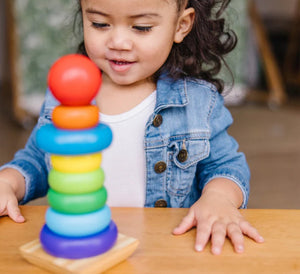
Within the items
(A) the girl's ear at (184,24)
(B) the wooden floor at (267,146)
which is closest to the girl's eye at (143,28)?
(A) the girl's ear at (184,24)

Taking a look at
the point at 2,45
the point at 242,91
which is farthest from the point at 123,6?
the point at 2,45

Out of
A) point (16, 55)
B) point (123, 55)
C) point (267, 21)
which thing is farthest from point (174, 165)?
point (267, 21)

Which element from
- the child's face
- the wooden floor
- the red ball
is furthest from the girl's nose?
the wooden floor

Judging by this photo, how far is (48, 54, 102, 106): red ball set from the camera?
1.37 feet

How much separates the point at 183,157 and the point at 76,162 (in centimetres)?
41

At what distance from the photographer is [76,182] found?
445 mm

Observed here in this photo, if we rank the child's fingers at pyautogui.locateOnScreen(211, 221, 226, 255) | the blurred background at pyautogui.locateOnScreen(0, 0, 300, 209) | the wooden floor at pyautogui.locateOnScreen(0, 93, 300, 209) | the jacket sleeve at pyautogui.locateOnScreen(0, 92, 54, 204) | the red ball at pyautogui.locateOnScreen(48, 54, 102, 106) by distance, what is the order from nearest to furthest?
the red ball at pyautogui.locateOnScreen(48, 54, 102, 106)
the child's fingers at pyautogui.locateOnScreen(211, 221, 226, 255)
the jacket sleeve at pyautogui.locateOnScreen(0, 92, 54, 204)
the wooden floor at pyautogui.locateOnScreen(0, 93, 300, 209)
the blurred background at pyautogui.locateOnScreen(0, 0, 300, 209)

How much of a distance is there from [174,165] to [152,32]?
0.25m

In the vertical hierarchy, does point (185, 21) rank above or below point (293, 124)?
above

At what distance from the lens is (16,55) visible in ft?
9.39

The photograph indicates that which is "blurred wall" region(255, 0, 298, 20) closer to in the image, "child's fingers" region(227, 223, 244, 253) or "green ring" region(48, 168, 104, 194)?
"child's fingers" region(227, 223, 244, 253)

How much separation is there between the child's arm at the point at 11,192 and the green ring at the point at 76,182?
0.17 m

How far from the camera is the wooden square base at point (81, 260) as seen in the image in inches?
17.7

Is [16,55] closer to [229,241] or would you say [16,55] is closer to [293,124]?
[293,124]
